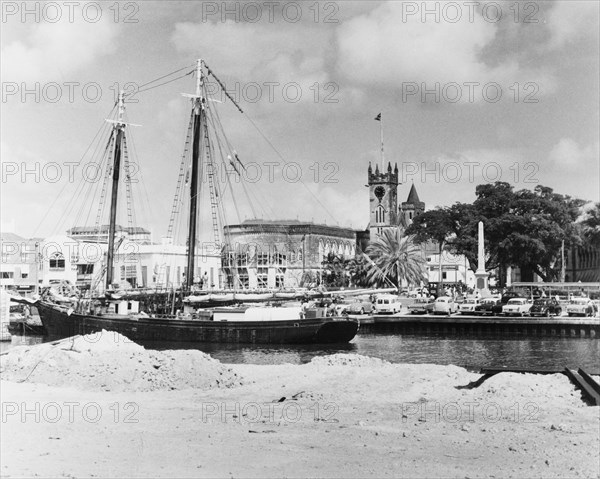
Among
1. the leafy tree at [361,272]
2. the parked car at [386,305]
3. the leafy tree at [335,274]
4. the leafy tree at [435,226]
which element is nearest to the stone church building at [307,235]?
the leafy tree at [335,274]

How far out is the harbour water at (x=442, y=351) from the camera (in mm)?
38062

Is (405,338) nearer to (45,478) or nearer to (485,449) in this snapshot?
(485,449)

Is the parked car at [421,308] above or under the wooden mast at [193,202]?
under

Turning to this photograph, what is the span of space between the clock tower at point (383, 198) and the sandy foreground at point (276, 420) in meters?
120

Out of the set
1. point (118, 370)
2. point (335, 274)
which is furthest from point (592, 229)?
point (118, 370)

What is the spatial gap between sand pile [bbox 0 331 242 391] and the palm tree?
63.9 meters

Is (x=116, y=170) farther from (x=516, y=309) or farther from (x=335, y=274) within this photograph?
(x=335, y=274)

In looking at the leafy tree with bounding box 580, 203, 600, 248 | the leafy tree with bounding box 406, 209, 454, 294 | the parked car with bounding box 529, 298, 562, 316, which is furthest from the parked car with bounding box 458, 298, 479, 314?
the leafy tree with bounding box 580, 203, 600, 248

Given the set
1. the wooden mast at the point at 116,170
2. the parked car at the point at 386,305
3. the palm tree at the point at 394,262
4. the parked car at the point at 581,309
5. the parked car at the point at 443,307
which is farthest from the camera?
the palm tree at the point at 394,262

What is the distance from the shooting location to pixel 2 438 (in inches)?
599

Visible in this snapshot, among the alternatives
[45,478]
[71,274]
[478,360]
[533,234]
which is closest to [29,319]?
[71,274]

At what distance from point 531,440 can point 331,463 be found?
4.55 metres

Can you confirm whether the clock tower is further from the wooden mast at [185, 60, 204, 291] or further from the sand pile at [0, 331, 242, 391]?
the sand pile at [0, 331, 242, 391]

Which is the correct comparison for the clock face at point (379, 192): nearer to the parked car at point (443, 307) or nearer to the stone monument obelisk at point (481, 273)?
the stone monument obelisk at point (481, 273)
